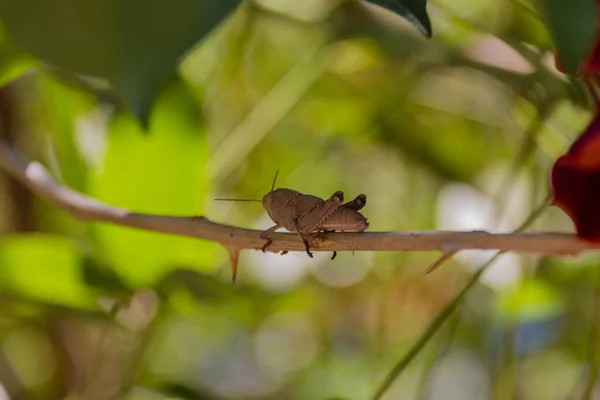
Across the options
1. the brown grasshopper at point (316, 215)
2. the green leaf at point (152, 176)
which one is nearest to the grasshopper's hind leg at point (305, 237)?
the brown grasshopper at point (316, 215)

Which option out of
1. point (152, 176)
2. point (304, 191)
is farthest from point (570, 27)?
point (304, 191)

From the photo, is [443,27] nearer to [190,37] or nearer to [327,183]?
[327,183]

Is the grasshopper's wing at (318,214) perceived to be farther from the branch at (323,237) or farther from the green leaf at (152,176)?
the green leaf at (152,176)

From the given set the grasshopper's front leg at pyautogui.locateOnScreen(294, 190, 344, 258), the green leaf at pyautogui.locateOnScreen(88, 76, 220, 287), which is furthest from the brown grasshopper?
the green leaf at pyautogui.locateOnScreen(88, 76, 220, 287)

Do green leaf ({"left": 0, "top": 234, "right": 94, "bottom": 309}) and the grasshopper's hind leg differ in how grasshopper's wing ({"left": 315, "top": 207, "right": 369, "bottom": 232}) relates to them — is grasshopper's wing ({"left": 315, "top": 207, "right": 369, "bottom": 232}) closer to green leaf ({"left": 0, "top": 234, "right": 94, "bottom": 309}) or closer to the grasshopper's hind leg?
the grasshopper's hind leg

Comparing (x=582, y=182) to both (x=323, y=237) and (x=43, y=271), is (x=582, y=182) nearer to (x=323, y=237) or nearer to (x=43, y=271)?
(x=323, y=237)

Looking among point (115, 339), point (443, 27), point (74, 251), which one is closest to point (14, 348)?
point (115, 339)

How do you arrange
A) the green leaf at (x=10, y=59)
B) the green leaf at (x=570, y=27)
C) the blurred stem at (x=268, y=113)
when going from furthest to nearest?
1. the blurred stem at (x=268, y=113)
2. the green leaf at (x=10, y=59)
3. the green leaf at (x=570, y=27)
